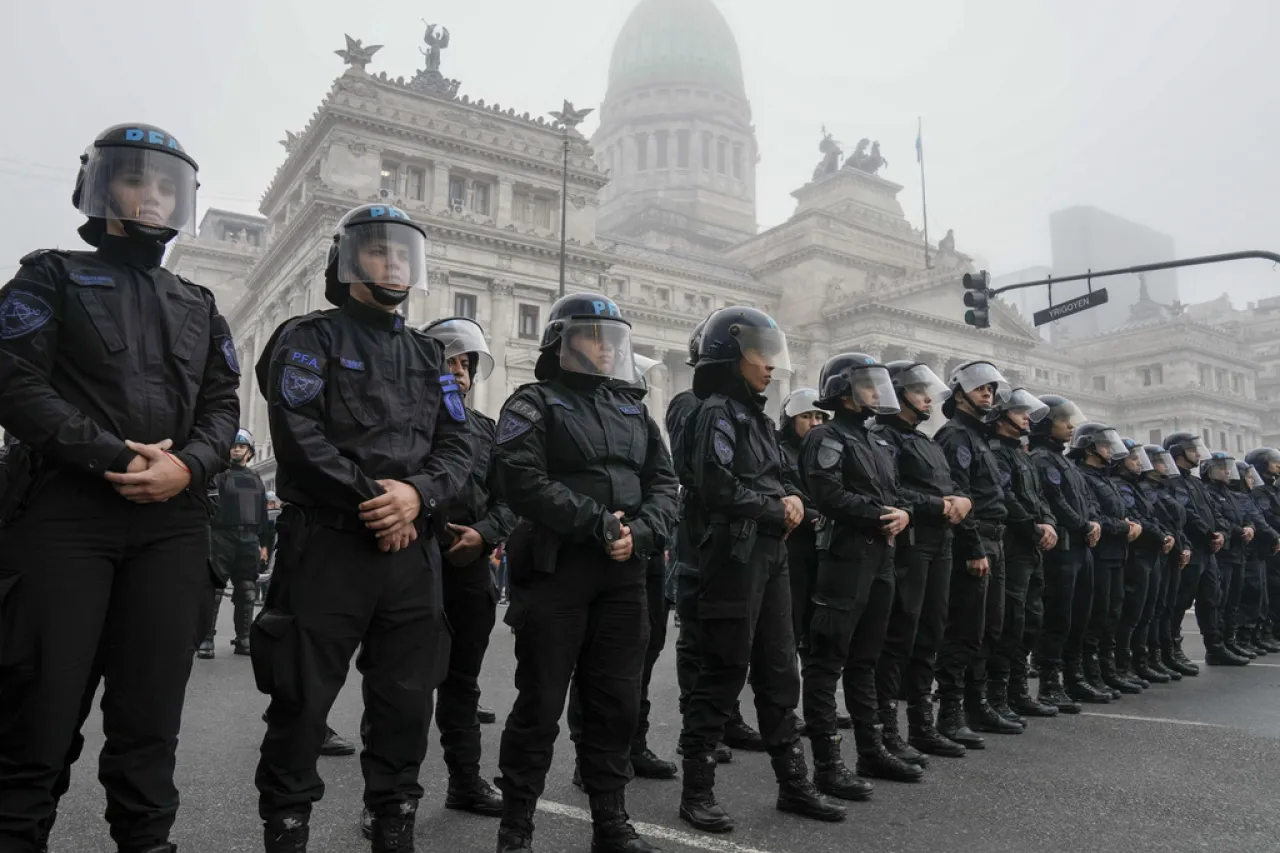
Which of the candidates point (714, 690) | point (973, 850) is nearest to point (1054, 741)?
point (973, 850)

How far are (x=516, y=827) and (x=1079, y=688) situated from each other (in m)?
6.14

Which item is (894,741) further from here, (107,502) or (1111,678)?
(107,502)

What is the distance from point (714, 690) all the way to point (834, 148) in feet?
209

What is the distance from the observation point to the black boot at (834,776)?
4695 mm

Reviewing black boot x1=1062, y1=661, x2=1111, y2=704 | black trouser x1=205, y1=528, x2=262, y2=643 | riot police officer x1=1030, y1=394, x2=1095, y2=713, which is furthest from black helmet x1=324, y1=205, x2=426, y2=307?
black trouser x1=205, y1=528, x2=262, y2=643

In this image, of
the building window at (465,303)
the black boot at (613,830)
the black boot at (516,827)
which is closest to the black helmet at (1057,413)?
the black boot at (613,830)

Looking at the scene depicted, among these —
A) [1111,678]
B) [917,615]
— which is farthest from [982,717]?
[1111,678]

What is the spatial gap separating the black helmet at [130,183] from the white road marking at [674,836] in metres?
3.13

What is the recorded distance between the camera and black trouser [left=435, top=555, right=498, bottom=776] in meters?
4.56

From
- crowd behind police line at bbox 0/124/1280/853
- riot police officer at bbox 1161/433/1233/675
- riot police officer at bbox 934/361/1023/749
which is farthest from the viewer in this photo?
riot police officer at bbox 1161/433/1233/675

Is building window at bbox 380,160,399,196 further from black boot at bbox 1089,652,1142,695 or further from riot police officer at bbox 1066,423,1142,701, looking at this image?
black boot at bbox 1089,652,1142,695

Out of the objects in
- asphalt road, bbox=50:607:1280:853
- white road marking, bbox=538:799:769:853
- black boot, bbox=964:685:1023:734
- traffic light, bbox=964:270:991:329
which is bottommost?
white road marking, bbox=538:799:769:853

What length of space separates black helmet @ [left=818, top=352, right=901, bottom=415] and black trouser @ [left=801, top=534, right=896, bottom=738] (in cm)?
90

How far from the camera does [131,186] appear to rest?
325cm
